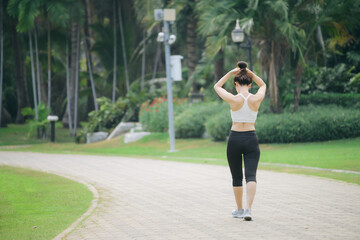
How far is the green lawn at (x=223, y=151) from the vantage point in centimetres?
1423

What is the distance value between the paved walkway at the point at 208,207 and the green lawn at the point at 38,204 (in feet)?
1.11

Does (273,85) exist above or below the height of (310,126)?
above

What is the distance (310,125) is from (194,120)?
606cm

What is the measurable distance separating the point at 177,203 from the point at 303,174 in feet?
14.4

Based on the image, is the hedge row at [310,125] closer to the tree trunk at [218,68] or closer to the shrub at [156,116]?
the shrub at [156,116]

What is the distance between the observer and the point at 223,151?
776 inches

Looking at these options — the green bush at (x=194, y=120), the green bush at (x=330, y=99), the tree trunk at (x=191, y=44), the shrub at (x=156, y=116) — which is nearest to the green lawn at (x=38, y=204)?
the green bush at (x=194, y=120)

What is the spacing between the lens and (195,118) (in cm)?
2405

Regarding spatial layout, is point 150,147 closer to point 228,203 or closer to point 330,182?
point 330,182

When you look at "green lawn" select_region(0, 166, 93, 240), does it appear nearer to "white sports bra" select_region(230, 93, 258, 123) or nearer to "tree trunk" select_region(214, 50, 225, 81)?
"white sports bra" select_region(230, 93, 258, 123)

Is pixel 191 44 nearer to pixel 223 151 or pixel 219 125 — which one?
pixel 219 125

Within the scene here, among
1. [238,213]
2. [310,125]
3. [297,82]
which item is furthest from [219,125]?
[238,213]

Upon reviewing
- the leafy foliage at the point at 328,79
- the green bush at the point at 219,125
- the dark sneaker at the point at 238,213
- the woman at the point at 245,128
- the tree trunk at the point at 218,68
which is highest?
the tree trunk at the point at 218,68

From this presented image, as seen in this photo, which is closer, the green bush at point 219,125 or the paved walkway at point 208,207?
the paved walkway at point 208,207
